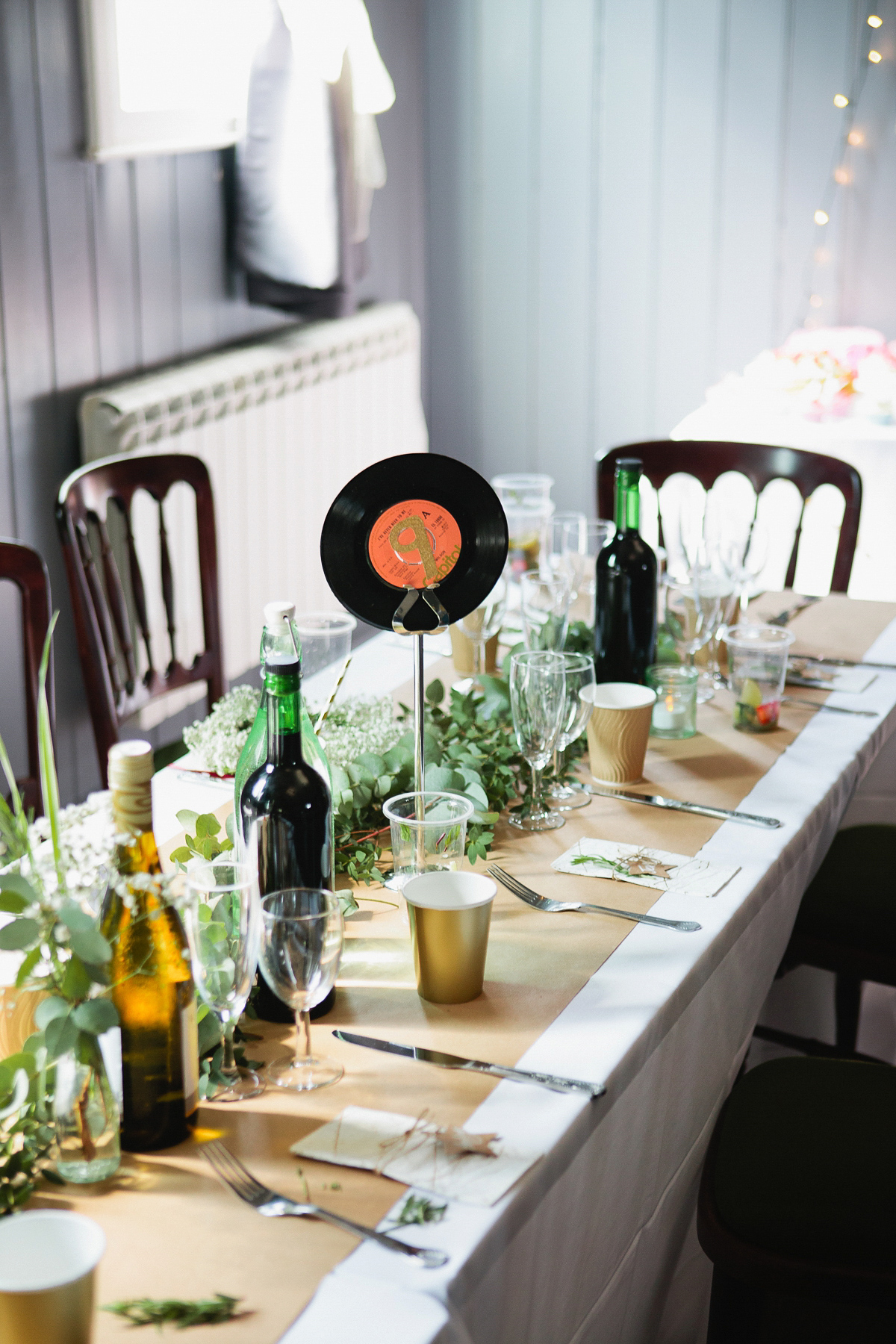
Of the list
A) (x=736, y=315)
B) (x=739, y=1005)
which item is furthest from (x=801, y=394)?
(x=739, y=1005)

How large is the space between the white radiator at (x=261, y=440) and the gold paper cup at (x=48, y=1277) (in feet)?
6.52

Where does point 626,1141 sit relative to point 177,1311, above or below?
below

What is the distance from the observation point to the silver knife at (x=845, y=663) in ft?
5.98

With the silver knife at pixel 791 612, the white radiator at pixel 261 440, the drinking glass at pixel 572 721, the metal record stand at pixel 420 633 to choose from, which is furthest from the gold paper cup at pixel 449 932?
the white radiator at pixel 261 440

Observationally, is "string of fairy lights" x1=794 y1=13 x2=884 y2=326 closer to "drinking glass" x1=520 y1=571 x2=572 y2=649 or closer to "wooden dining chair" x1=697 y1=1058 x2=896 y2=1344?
"drinking glass" x1=520 y1=571 x2=572 y2=649

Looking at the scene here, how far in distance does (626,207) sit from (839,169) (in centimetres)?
58

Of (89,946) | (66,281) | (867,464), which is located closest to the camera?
(89,946)

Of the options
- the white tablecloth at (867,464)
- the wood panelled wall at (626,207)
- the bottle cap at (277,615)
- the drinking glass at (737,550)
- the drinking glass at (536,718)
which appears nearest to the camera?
the bottle cap at (277,615)

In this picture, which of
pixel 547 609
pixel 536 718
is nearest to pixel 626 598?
pixel 547 609

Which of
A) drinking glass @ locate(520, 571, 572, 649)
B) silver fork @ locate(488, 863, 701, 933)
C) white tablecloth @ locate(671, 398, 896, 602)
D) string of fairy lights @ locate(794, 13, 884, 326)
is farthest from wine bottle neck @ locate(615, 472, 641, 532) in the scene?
string of fairy lights @ locate(794, 13, 884, 326)

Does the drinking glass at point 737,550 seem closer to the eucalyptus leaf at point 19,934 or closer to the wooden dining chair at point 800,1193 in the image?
the wooden dining chair at point 800,1193

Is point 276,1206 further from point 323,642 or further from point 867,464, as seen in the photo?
point 867,464

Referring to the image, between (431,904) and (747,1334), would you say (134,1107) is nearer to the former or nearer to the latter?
(431,904)

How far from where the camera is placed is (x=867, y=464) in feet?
10.3
